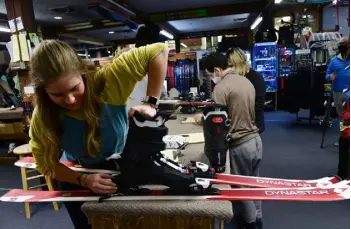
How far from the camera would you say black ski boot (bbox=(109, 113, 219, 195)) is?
1045 millimetres

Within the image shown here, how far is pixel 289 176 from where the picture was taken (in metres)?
3.44

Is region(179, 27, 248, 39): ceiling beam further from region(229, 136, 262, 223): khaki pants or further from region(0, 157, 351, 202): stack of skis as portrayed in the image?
region(0, 157, 351, 202): stack of skis

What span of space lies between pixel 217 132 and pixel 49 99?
0.87 m

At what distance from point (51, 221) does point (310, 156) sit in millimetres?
3589

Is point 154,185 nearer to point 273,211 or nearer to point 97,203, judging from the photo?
point 97,203

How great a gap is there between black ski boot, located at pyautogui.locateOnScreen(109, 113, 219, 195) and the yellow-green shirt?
8 centimetres

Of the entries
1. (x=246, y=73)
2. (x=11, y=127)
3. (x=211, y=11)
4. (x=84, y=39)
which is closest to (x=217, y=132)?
(x=246, y=73)

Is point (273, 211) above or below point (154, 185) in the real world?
below

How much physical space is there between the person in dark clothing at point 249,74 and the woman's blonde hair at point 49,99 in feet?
4.85

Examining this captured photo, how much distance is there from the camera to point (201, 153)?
185cm

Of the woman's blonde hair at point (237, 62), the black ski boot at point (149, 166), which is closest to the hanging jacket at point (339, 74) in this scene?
the woman's blonde hair at point (237, 62)

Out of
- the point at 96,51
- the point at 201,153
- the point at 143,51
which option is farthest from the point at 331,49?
the point at 96,51

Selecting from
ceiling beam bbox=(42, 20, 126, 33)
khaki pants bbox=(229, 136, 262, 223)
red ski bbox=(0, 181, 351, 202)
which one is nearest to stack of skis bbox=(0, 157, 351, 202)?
red ski bbox=(0, 181, 351, 202)

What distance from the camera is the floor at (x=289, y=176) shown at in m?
2.53
